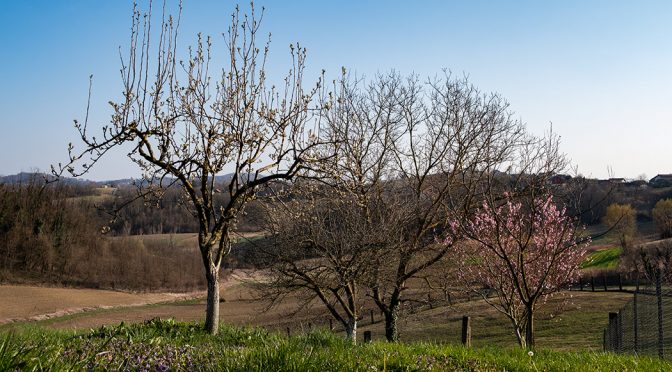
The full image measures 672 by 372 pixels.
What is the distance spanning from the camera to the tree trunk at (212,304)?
30.7 feet

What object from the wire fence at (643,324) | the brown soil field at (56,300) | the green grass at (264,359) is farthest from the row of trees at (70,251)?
the green grass at (264,359)

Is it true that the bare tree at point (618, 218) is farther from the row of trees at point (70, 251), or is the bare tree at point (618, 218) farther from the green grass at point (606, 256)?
the row of trees at point (70, 251)

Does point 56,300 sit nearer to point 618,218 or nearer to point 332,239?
point 332,239

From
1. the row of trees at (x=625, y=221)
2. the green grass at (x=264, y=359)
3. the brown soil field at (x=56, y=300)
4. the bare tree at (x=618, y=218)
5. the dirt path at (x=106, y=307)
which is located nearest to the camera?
the green grass at (x=264, y=359)

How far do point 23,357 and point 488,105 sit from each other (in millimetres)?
16890

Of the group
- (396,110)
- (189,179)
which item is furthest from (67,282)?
(189,179)

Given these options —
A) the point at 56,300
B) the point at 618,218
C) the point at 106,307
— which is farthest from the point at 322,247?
the point at 56,300

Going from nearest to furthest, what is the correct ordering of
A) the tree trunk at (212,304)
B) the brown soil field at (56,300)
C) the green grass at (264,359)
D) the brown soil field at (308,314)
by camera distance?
the green grass at (264,359), the tree trunk at (212,304), the brown soil field at (308,314), the brown soil field at (56,300)

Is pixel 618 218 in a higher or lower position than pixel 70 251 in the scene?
higher

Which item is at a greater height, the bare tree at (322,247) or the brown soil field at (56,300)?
the bare tree at (322,247)

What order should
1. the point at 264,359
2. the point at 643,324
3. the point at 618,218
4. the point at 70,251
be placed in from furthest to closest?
the point at 70,251
the point at 643,324
the point at 618,218
the point at 264,359

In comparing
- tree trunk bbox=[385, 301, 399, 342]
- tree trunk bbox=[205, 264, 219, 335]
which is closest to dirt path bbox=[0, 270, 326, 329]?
tree trunk bbox=[385, 301, 399, 342]

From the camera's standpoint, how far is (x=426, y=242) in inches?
741

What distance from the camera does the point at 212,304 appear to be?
9516 mm
